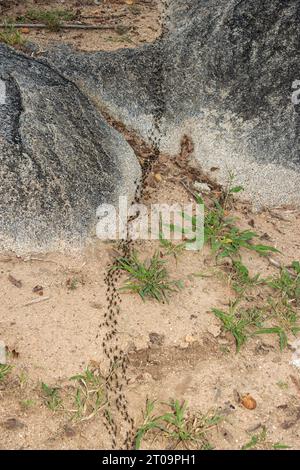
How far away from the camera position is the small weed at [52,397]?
314 centimetres

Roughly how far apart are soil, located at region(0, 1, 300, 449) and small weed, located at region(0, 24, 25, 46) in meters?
1.93

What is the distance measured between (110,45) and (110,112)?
66 cm

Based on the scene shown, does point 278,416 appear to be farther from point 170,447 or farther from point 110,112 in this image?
point 110,112

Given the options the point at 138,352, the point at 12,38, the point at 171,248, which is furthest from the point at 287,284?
the point at 12,38

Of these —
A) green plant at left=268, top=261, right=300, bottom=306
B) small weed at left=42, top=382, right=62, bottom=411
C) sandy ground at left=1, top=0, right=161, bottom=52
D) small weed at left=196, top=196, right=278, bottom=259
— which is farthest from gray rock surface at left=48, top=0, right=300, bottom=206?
small weed at left=42, top=382, right=62, bottom=411

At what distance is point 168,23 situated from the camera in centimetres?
523

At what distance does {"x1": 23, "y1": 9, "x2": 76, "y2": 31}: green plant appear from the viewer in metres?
5.41

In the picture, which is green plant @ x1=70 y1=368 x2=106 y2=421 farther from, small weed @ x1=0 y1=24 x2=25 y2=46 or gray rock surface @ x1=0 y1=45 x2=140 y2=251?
small weed @ x1=0 y1=24 x2=25 y2=46

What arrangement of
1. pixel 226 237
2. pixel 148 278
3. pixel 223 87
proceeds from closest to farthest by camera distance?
pixel 148 278, pixel 226 237, pixel 223 87

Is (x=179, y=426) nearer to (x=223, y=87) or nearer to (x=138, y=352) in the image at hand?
(x=138, y=352)

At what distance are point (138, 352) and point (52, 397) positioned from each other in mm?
549

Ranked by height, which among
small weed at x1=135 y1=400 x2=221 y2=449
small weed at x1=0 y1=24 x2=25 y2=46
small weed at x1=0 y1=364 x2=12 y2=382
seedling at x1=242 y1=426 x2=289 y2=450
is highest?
small weed at x1=0 y1=24 x2=25 y2=46

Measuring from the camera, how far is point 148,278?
3.82 m

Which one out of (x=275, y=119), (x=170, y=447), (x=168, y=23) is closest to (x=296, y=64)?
(x=275, y=119)
